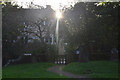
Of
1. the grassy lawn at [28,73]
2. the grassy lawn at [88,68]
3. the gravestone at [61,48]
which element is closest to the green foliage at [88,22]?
the gravestone at [61,48]

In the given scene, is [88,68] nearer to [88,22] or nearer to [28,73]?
[88,22]

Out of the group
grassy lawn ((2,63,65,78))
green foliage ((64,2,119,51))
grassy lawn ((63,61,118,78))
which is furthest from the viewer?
grassy lawn ((63,61,118,78))

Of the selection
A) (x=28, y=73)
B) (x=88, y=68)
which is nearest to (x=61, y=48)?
(x=88, y=68)

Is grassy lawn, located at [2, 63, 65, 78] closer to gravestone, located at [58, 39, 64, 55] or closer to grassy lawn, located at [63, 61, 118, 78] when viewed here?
gravestone, located at [58, 39, 64, 55]

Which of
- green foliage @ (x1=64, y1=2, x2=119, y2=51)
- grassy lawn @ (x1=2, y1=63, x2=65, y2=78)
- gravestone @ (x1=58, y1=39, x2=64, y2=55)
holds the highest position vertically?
green foliage @ (x1=64, y1=2, x2=119, y2=51)

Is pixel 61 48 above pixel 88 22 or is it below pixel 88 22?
below

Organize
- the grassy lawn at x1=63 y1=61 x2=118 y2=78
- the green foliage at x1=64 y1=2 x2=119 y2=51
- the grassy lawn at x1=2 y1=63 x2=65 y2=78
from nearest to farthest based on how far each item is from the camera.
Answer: the green foliage at x1=64 y1=2 x2=119 y2=51, the grassy lawn at x1=2 y1=63 x2=65 y2=78, the grassy lawn at x1=63 y1=61 x2=118 y2=78

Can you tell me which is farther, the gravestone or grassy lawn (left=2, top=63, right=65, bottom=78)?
the gravestone

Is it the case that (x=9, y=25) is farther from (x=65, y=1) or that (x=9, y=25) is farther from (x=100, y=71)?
(x=100, y=71)

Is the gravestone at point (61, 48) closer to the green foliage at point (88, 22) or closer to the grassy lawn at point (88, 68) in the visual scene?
the green foliage at point (88, 22)

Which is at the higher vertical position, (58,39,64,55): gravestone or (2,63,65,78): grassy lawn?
(58,39,64,55): gravestone

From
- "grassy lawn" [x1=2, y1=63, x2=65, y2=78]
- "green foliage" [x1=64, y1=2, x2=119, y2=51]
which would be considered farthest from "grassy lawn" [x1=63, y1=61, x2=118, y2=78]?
"green foliage" [x1=64, y1=2, x2=119, y2=51]

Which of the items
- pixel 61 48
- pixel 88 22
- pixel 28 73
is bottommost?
pixel 28 73

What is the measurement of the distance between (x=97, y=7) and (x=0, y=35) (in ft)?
19.5
